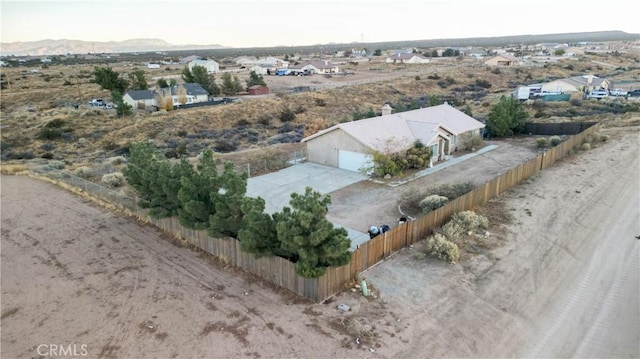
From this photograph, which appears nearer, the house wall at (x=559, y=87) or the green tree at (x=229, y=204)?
the green tree at (x=229, y=204)

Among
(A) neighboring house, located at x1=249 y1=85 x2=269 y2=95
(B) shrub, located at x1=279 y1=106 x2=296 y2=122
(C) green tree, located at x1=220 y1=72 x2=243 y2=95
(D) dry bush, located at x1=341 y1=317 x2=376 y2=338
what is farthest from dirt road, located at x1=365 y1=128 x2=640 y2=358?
(C) green tree, located at x1=220 y1=72 x2=243 y2=95

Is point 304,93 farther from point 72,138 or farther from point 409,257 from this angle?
point 409,257

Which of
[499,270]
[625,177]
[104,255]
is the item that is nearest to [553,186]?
[625,177]

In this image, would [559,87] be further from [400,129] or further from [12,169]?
[12,169]

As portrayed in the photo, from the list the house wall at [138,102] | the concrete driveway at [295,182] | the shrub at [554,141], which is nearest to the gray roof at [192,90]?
the house wall at [138,102]

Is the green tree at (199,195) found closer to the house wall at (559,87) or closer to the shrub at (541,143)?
the shrub at (541,143)

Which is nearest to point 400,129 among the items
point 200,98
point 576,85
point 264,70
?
point 200,98
